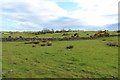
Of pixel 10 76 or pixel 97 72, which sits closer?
pixel 10 76

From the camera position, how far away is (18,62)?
1401cm

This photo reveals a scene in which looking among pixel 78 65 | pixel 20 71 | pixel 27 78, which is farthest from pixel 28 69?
pixel 78 65

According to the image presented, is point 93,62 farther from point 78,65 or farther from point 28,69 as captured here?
point 28,69

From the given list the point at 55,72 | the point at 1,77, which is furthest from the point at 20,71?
the point at 55,72

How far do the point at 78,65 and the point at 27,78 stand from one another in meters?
4.71

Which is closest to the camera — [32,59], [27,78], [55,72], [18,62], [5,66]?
[27,78]

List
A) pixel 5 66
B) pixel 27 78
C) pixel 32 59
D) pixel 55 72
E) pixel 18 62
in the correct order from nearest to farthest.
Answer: pixel 27 78 < pixel 55 72 < pixel 5 66 < pixel 18 62 < pixel 32 59

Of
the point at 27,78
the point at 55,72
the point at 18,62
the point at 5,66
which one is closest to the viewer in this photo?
the point at 27,78

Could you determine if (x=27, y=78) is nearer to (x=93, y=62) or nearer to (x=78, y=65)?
(x=78, y=65)

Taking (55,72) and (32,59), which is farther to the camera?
(32,59)

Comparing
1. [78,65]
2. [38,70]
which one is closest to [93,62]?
[78,65]

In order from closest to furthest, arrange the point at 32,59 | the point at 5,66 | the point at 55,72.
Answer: the point at 55,72
the point at 5,66
the point at 32,59

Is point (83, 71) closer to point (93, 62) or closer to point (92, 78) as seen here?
point (92, 78)

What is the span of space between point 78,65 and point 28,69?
4175 mm
